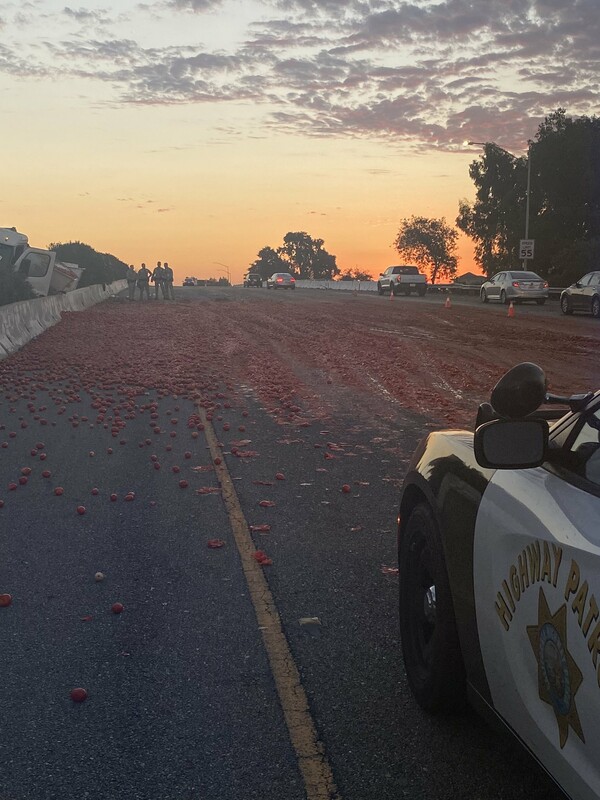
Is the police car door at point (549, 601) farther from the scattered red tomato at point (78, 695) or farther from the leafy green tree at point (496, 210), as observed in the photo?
the leafy green tree at point (496, 210)

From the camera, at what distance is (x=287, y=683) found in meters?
4.39

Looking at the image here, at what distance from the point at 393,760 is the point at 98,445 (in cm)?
763

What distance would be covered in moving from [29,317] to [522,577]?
2414 centimetres

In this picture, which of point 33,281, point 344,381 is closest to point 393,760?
point 344,381

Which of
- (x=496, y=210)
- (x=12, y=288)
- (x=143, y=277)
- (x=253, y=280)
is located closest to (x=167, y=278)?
(x=143, y=277)

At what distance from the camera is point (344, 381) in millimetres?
16719

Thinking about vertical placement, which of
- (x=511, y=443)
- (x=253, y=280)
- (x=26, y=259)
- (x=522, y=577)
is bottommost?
(x=253, y=280)

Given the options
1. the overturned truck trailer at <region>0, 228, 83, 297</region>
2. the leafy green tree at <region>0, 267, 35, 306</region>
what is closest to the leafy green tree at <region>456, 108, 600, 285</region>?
the overturned truck trailer at <region>0, 228, 83, 297</region>

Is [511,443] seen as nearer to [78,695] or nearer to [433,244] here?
[78,695]

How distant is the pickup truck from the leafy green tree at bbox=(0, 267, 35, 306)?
32139mm

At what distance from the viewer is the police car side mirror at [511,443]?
2.93 metres

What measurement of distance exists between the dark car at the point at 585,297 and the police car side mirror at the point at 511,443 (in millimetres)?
31317

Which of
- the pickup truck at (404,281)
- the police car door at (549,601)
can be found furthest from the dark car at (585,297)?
the police car door at (549,601)

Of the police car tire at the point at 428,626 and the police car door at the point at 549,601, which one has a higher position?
the police car door at the point at 549,601
